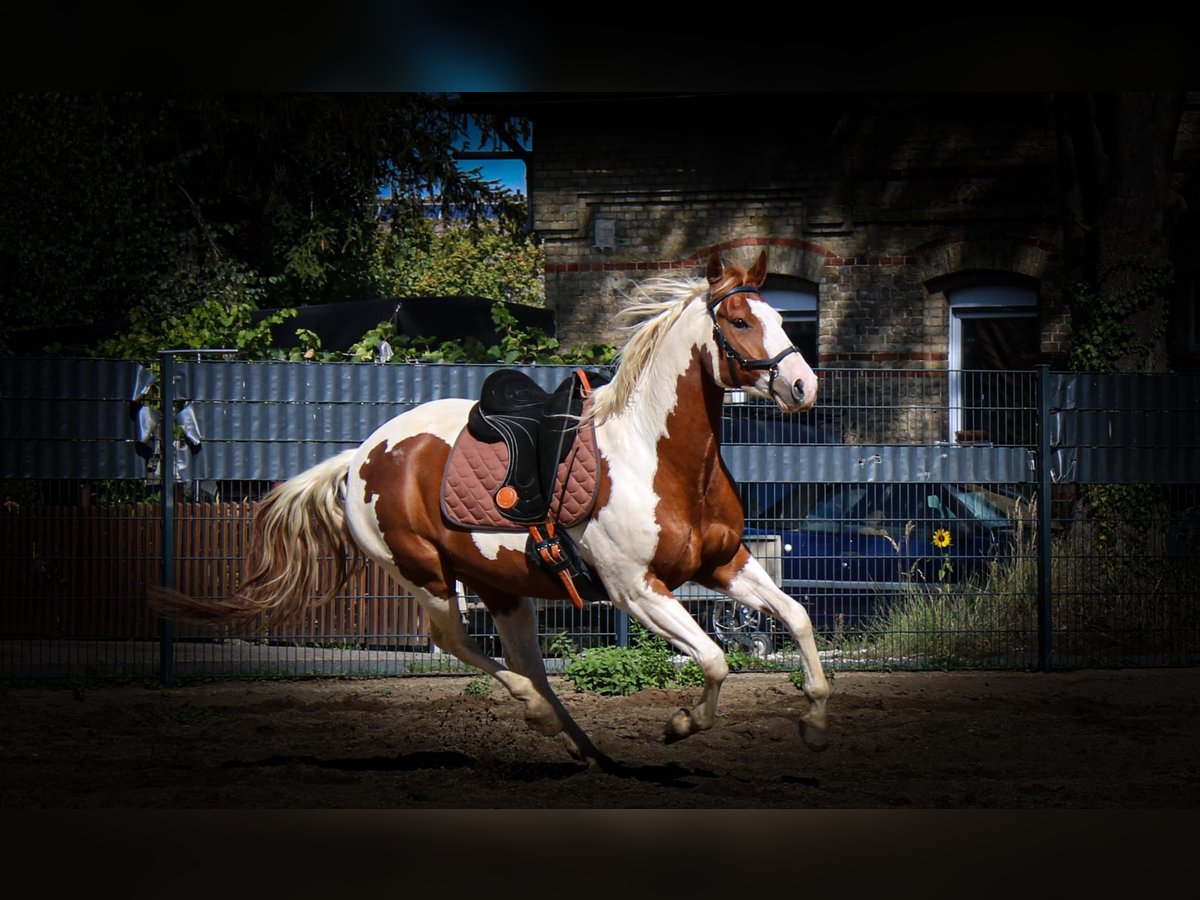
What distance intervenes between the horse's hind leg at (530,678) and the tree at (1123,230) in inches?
215

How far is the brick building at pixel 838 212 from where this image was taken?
11.7 metres

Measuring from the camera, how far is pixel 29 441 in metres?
7.27

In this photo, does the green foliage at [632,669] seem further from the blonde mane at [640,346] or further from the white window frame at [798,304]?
the white window frame at [798,304]

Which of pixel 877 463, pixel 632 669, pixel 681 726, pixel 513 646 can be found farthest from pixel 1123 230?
pixel 681 726

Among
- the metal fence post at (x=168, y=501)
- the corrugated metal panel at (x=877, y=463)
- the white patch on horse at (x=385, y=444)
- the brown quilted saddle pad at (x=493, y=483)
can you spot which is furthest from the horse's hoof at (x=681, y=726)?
the metal fence post at (x=168, y=501)

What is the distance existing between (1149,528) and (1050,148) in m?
4.69

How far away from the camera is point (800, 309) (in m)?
12.2

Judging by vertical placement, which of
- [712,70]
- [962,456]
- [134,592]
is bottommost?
[134,592]

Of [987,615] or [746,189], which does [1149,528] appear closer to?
[987,615]

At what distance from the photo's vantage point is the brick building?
1168cm

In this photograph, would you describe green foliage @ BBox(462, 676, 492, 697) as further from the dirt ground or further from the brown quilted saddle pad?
the brown quilted saddle pad

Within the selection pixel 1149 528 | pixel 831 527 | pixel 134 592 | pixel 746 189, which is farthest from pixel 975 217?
pixel 134 592

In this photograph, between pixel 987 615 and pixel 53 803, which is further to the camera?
pixel 987 615

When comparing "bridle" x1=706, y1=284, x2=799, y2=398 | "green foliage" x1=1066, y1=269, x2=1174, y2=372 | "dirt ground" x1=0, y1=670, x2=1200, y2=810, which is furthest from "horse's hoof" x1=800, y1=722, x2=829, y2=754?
"green foliage" x1=1066, y1=269, x2=1174, y2=372
